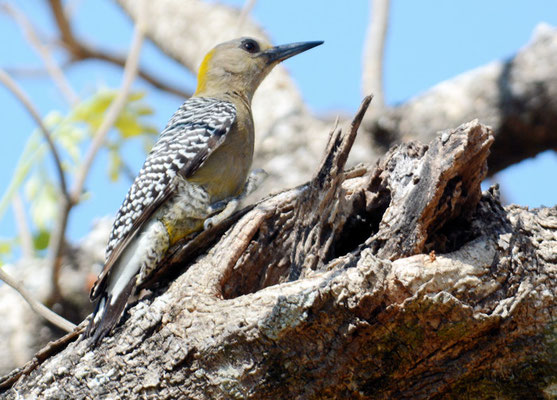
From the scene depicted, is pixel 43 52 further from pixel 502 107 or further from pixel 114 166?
pixel 502 107

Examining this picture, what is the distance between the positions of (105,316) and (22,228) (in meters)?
2.99

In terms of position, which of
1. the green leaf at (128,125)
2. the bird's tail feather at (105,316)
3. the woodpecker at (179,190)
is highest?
the green leaf at (128,125)

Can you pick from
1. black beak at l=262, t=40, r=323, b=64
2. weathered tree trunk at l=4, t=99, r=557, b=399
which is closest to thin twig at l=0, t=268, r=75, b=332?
weathered tree trunk at l=4, t=99, r=557, b=399

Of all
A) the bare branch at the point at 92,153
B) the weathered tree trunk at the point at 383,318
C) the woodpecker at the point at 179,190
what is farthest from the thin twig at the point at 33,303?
the bare branch at the point at 92,153

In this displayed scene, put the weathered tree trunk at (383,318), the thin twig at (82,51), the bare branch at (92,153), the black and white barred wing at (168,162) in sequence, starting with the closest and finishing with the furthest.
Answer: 1. the weathered tree trunk at (383,318)
2. the black and white barred wing at (168,162)
3. the bare branch at (92,153)
4. the thin twig at (82,51)

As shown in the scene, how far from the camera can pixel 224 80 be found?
6.54m

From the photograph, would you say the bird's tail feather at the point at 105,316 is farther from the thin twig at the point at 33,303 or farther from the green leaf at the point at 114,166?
the green leaf at the point at 114,166

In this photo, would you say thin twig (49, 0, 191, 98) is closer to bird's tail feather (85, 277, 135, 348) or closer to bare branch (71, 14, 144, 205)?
bare branch (71, 14, 144, 205)

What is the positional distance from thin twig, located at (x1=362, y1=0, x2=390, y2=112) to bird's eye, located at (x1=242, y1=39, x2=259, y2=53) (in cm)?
126

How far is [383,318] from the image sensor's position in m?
3.02

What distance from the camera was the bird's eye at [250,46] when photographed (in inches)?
265

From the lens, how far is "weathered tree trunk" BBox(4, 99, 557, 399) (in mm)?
3035

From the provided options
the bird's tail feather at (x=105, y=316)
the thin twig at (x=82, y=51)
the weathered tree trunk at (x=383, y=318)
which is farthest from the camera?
the thin twig at (x=82, y=51)

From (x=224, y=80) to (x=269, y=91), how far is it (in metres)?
1.58
